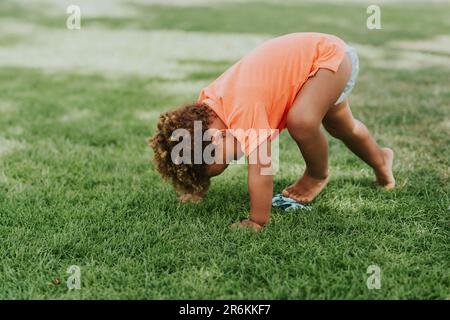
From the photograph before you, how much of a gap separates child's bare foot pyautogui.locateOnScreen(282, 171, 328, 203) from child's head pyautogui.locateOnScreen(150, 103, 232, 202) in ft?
1.51

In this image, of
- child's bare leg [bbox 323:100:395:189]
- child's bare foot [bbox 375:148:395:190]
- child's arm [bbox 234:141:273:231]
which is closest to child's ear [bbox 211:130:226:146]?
child's arm [bbox 234:141:273:231]

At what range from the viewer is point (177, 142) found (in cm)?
247

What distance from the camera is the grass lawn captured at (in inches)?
82.9

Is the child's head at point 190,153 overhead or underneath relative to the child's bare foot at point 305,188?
overhead

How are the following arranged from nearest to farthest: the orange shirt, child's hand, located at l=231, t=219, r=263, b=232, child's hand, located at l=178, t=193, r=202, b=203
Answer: the orange shirt → child's hand, located at l=231, t=219, r=263, b=232 → child's hand, located at l=178, t=193, r=202, b=203

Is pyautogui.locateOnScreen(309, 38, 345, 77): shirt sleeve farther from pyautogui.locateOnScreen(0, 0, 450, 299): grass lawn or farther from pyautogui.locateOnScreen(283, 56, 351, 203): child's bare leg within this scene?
pyautogui.locateOnScreen(0, 0, 450, 299): grass lawn

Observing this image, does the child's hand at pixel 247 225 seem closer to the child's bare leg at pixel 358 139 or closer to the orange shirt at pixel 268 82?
the orange shirt at pixel 268 82

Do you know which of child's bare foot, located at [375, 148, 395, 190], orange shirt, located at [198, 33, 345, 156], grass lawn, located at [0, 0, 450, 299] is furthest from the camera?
child's bare foot, located at [375, 148, 395, 190]

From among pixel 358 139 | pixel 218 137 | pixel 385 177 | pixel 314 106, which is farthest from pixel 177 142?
pixel 385 177

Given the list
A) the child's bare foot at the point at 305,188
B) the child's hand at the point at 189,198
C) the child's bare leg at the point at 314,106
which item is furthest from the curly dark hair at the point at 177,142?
the child's bare foot at the point at 305,188

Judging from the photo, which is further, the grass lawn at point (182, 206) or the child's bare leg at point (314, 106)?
the child's bare leg at point (314, 106)

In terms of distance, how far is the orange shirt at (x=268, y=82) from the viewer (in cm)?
233

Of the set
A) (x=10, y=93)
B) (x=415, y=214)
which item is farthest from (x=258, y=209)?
(x=10, y=93)

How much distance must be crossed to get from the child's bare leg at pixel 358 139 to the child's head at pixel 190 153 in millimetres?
633
